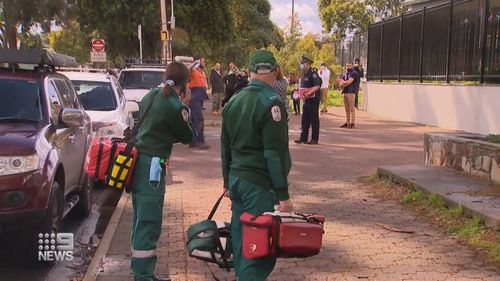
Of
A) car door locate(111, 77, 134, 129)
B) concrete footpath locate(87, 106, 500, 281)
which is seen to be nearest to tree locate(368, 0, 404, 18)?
concrete footpath locate(87, 106, 500, 281)

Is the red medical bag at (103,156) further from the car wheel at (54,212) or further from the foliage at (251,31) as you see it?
the foliage at (251,31)

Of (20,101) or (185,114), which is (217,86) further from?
(185,114)

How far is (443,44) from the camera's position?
15.2 m

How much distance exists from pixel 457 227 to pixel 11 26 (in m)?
30.4

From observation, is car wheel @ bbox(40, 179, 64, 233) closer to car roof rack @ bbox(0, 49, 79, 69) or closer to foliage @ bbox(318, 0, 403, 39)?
car roof rack @ bbox(0, 49, 79, 69)

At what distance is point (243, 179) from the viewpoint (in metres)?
3.93

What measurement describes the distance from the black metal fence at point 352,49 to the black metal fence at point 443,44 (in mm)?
2205

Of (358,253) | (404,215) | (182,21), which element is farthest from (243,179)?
(182,21)

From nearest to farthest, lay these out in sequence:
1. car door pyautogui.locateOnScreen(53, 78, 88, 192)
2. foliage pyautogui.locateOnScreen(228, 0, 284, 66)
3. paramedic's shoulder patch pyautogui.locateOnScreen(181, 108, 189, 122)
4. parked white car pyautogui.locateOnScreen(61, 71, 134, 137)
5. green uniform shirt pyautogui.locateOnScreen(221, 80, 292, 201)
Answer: green uniform shirt pyautogui.locateOnScreen(221, 80, 292, 201) < paramedic's shoulder patch pyautogui.locateOnScreen(181, 108, 189, 122) < car door pyautogui.locateOnScreen(53, 78, 88, 192) < parked white car pyautogui.locateOnScreen(61, 71, 134, 137) < foliage pyautogui.locateOnScreen(228, 0, 284, 66)

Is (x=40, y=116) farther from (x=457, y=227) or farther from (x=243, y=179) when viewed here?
(x=457, y=227)

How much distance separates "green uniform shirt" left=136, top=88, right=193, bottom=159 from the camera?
477 centimetres

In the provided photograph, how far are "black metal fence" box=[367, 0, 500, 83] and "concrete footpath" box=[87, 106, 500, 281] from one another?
2.78m

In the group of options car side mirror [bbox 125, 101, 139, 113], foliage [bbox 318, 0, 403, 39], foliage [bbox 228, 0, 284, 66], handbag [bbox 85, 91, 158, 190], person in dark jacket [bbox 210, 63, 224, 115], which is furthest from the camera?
foliage [bbox 318, 0, 403, 39]

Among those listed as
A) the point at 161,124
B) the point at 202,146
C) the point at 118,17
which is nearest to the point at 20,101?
the point at 161,124
